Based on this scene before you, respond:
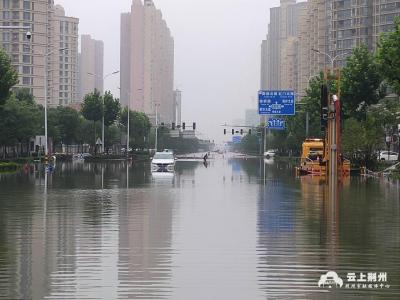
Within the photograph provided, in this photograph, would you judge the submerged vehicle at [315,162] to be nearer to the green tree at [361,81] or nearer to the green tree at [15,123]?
the green tree at [361,81]

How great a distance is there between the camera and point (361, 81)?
158 ft

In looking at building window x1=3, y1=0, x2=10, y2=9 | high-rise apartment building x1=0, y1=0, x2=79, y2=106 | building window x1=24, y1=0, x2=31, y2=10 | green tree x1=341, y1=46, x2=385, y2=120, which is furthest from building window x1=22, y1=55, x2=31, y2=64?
green tree x1=341, y1=46, x2=385, y2=120

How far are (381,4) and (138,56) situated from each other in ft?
258

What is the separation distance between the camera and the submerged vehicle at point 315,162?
150 feet

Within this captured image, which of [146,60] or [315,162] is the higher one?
[146,60]

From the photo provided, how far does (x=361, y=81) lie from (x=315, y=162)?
6.57 metres

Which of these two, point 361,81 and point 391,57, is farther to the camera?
point 361,81

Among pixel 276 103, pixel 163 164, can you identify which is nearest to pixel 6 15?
pixel 276 103

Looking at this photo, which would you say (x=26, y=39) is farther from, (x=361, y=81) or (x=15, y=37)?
(x=361, y=81)

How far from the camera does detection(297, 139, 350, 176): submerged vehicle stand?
45719 millimetres

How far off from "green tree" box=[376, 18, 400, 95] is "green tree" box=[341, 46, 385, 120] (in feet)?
36.7

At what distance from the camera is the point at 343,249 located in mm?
12258

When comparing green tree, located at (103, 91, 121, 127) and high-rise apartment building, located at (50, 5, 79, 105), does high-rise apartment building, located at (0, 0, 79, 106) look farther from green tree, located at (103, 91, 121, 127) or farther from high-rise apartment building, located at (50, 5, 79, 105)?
green tree, located at (103, 91, 121, 127)

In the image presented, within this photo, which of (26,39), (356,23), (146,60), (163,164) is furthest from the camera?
(146,60)
